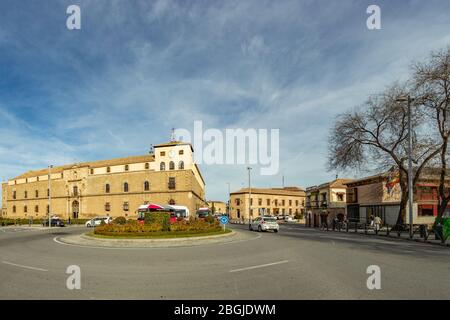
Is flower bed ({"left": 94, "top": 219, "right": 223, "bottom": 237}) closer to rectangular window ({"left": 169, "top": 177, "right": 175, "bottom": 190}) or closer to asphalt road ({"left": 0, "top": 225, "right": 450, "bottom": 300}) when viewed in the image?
asphalt road ({"left": 0, "top": 225, "right": 450, "bottom": 300})

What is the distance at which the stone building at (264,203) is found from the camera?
88.4m

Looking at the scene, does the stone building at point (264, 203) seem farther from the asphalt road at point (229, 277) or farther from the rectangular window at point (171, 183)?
the asphalt road at point (229, 277)

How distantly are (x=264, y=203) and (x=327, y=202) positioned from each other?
135 ft

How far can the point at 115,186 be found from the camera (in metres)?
64.6

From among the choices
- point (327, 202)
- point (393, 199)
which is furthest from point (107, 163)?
point (393, 199)

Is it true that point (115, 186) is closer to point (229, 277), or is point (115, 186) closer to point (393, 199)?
point (393, 199)

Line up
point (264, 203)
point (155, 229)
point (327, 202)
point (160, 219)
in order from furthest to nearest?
point (264, 203) < point (327, 202) < point (160, 219) < point (155, 229)

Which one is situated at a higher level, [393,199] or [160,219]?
[393,199]

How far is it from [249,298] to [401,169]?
91.6ft

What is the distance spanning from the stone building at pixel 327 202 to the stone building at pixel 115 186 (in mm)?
22595

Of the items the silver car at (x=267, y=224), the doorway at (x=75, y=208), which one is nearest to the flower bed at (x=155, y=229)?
the silver car at (x=267, y=224)

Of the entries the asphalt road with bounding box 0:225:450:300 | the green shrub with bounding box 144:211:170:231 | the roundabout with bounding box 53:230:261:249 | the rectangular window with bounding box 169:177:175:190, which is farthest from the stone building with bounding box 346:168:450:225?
the rectangular window with bounding box 169:177:175:190

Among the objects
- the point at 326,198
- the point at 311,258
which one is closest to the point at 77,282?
the point at 311,258
